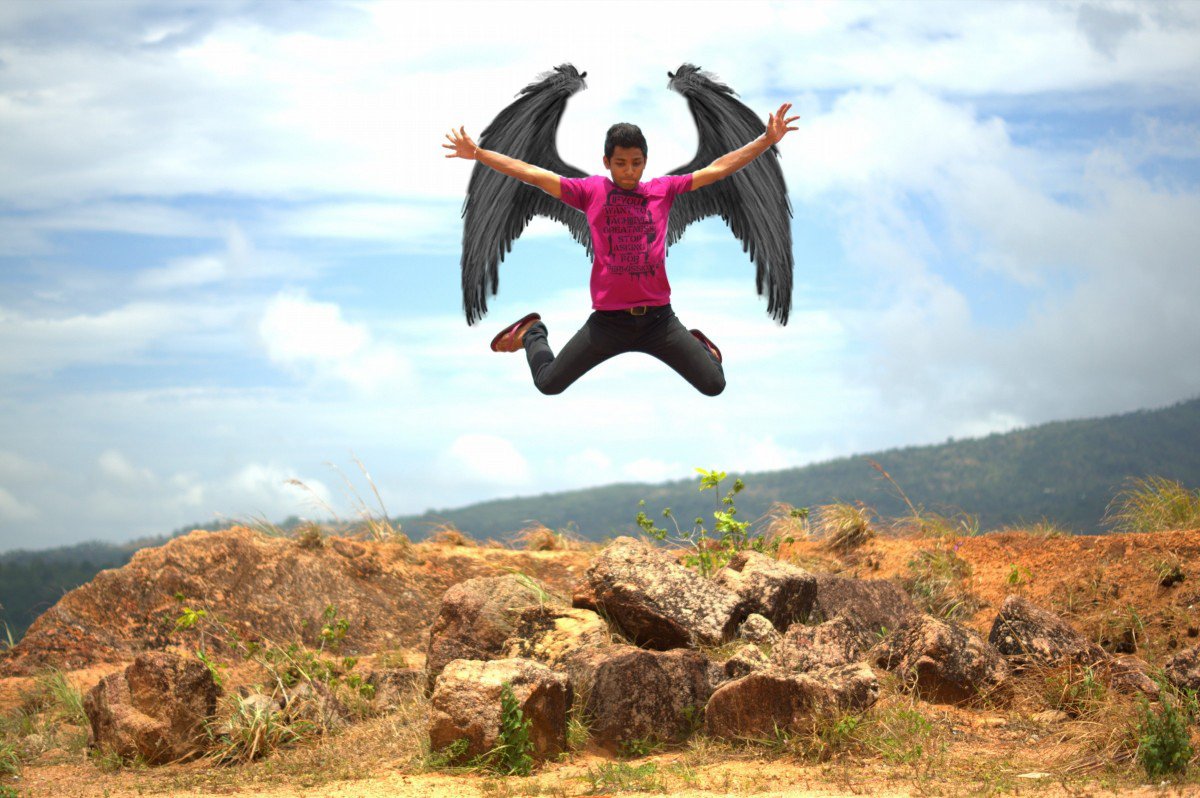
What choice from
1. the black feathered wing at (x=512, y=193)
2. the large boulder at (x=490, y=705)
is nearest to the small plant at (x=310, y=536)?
the large boulder at (x=490, y=705)

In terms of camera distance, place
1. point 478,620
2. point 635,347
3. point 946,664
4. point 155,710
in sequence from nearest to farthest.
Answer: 1. point 635,347
2. point 946,664
3. point 155,710
4. point 478,620

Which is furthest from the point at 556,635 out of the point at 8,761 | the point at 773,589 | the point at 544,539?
the point at 544,539

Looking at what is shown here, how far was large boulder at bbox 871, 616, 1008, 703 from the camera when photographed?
8.53m

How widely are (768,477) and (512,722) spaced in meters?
71.4

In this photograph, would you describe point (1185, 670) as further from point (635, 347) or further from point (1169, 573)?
point (635, 347)

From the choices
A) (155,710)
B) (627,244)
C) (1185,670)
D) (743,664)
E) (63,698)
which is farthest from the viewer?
(63,698)

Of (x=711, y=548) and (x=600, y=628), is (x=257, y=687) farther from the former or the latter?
(x=711, y=548)

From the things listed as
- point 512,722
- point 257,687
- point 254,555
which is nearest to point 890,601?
point 512,722

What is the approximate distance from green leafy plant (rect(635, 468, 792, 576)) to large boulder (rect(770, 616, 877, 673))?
1.77 meters

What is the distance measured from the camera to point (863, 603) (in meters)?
9.86

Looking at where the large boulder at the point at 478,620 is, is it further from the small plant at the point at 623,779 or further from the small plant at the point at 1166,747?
the small plant at the point at 1166,747

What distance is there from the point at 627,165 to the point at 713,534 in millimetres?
5844

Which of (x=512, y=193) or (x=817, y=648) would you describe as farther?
(x=817, y=648)

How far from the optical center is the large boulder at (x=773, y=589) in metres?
9.33
